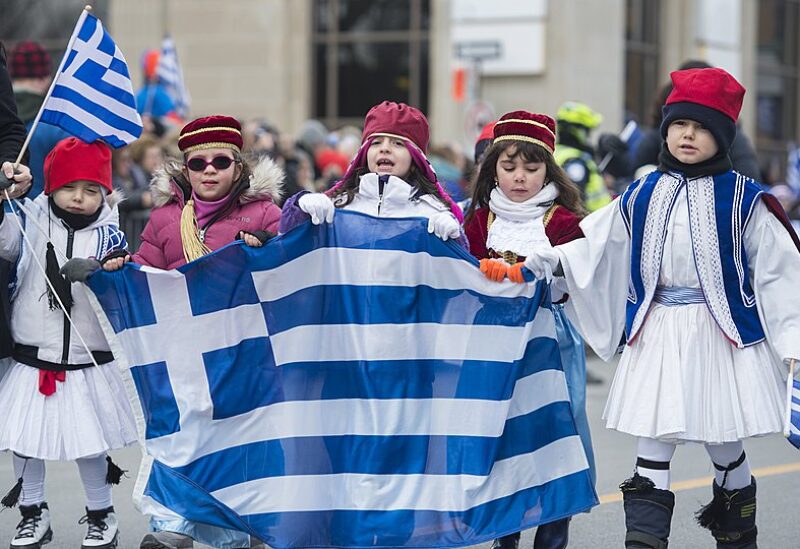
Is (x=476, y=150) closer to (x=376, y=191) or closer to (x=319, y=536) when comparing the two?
(x=376, y=191)

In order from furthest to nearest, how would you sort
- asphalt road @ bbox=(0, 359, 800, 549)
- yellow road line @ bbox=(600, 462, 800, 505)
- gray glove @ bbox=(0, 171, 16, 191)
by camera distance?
yellow road line @ bbox=(600, 462, 800, 505), asphalt road @ bbox=(0, 359, 800, 549), gray glove @ bbox=(0, 171, 16, 191)

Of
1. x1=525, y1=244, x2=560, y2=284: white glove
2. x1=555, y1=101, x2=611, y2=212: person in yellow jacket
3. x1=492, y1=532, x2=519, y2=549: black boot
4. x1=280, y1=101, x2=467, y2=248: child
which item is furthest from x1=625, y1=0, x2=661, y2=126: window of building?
x1=525, y1=244, x2=560, y2=284: white glove

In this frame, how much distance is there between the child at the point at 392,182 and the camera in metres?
5.70

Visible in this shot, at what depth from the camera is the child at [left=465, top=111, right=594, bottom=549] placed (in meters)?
6.01

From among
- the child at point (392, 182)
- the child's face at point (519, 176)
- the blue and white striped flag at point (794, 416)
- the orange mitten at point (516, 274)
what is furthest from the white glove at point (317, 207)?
the blue and white striped flag at point (794, 416)

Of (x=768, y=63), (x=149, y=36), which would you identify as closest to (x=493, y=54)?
(x=149, y=36)

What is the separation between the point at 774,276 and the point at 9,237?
3.08 meters

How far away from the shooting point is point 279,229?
227 inches

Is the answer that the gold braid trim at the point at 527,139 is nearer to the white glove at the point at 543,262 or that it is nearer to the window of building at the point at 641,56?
the white glove at the point at 543,262

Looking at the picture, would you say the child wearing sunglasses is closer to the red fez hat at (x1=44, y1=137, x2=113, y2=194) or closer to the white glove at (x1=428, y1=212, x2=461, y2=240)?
the red fez hat at (x1=44, y1=137, x2=113, y2=194)

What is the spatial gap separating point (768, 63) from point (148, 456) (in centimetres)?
2820

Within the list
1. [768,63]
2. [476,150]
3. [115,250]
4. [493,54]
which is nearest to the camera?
[115,250]

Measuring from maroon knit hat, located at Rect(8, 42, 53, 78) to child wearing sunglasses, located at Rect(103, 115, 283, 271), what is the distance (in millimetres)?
2797

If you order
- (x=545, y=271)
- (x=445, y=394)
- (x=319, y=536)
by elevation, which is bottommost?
(x=319, y=536)
